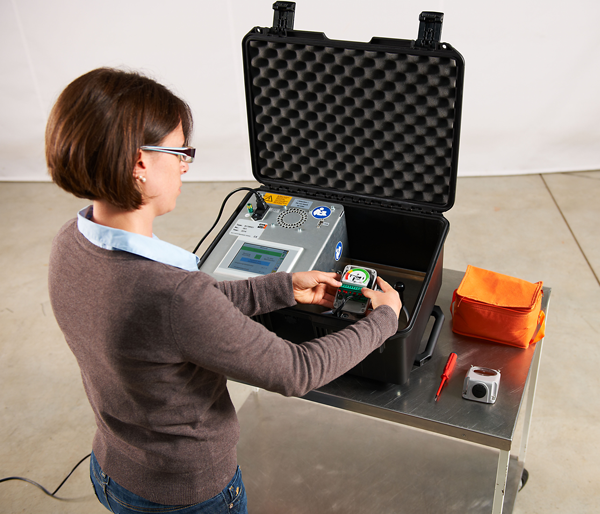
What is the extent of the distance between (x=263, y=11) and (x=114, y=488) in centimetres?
284

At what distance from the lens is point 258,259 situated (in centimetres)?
134

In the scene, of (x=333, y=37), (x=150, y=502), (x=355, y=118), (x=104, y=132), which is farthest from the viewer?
(x=333, y=37)

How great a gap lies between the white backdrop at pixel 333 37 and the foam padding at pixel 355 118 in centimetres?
192

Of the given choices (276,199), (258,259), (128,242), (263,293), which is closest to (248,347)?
(128,242)

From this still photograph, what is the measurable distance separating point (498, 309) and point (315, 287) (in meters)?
0.42

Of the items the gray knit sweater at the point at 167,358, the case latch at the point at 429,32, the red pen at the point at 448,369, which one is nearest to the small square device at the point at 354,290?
the gray knit sweater at the point at 167,358

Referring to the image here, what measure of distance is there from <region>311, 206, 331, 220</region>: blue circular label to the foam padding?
3.3 inches

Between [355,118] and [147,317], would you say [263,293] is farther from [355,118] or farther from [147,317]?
[355,118]

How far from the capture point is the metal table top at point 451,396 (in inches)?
44.8

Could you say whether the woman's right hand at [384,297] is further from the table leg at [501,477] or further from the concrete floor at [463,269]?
the concrete floor at [463,269]

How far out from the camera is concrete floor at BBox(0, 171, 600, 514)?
1.88m

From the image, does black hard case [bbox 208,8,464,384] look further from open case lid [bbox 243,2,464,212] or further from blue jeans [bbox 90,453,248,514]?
blue jeans [bbox 90,453,248,514]

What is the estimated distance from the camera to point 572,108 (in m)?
3.29

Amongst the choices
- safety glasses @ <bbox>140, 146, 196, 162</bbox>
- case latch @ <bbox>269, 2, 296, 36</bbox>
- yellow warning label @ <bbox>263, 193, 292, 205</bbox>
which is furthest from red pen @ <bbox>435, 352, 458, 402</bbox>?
case latch @ <bbox>269, 2, 296, 36</bbox>
